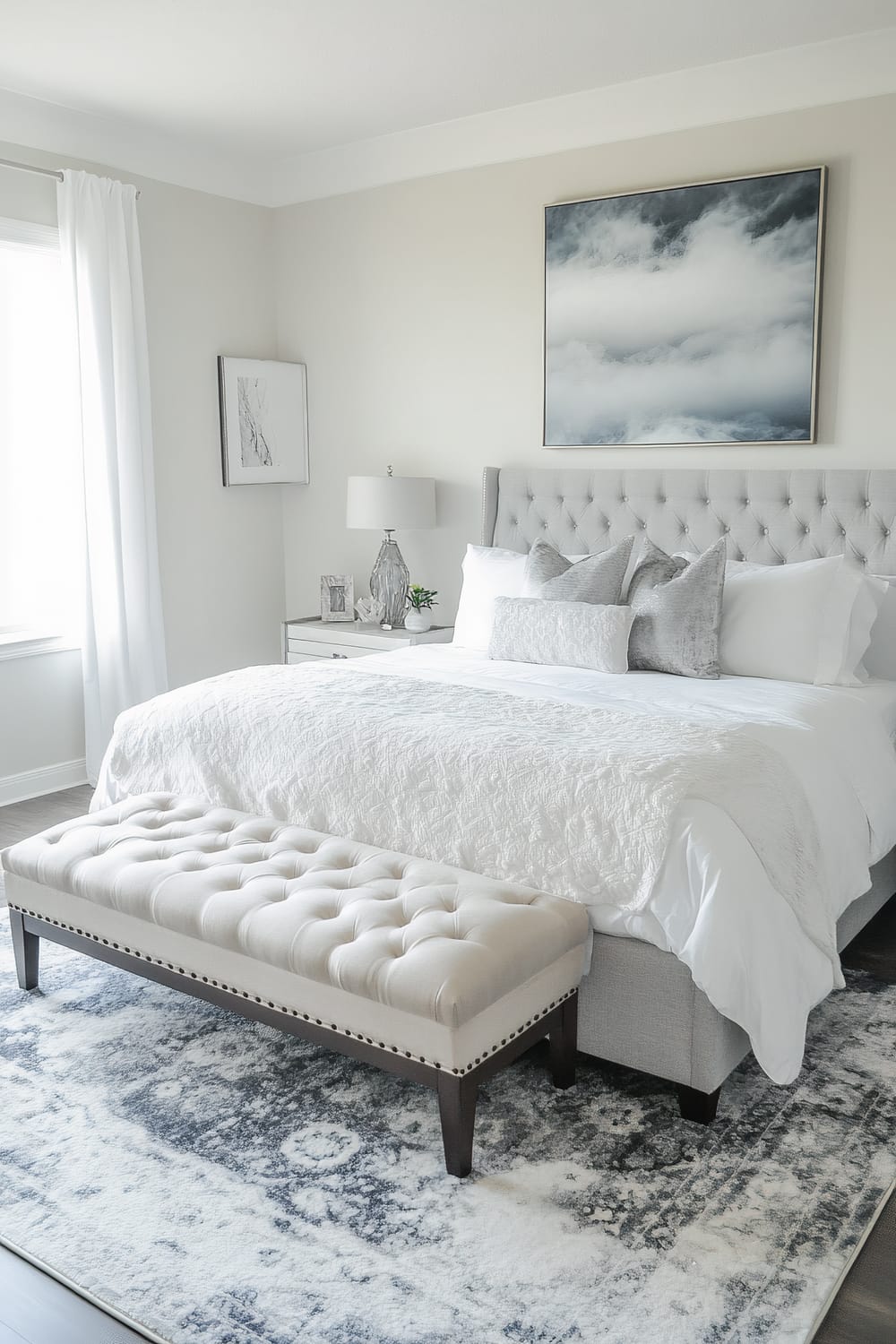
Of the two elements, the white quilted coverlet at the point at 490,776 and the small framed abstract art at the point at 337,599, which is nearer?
the white quilted coverlet at the point at 490,776

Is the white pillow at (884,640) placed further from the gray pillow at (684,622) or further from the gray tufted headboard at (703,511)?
the gray pillow at (684,622)

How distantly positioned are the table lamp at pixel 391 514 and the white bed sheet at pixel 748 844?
47.4 inches

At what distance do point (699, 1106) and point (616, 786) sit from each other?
0.70 metres

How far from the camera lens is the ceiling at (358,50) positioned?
3564 millimetres

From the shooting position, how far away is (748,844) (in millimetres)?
2398

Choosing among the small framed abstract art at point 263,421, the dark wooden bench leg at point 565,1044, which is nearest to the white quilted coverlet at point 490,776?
the dark wooden bench leg at point 565,1044

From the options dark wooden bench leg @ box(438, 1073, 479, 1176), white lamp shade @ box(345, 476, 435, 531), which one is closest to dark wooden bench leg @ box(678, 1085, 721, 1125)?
dark wooden bench leg @ box(438, 1073, 479, 1176)

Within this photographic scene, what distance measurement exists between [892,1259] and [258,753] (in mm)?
1914

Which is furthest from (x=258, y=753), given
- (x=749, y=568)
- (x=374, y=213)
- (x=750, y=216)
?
(x=374, y=213)

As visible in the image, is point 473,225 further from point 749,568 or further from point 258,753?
point 258,753

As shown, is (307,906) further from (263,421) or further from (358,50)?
(263,421)

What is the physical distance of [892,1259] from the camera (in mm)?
1952

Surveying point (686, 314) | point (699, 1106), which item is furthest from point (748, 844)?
point (686, 314)

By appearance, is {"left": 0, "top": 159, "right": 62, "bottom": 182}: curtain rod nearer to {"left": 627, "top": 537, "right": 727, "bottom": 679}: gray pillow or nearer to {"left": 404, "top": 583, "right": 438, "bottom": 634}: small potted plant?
{"left": 404, "top": 583, "right": 438, "bottom": 634}: small potted plant
